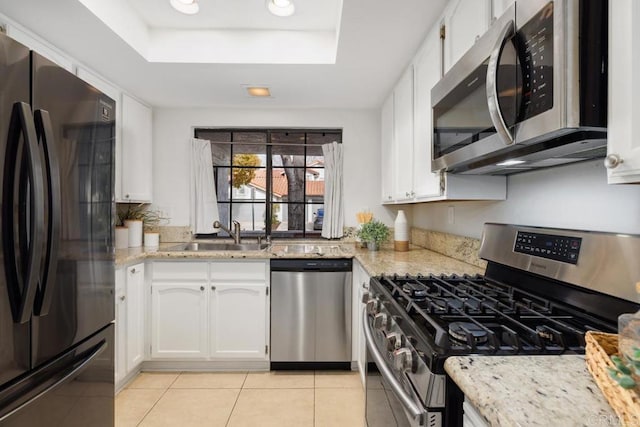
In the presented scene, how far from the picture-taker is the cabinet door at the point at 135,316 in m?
2.30

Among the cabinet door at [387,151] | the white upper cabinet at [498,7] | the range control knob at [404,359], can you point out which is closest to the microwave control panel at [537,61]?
the white upper cabinet at [498,7]

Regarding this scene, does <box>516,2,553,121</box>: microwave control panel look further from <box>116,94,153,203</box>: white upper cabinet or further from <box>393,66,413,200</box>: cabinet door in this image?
<box>116,94,153,203</box>: white upper cabinet

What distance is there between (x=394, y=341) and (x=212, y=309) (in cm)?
186

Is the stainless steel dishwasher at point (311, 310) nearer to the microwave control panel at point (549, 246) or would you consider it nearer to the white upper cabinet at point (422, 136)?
the white upper cabinet at point (422, 136)

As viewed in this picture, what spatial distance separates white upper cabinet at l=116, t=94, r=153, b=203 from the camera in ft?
8.87

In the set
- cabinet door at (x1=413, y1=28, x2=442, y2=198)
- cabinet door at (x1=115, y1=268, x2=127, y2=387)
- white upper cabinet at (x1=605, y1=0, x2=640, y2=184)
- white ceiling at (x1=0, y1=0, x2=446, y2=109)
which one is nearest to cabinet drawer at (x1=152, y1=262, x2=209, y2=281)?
cabinet door at (x1=115, y1=268, x2=127, y2=387)

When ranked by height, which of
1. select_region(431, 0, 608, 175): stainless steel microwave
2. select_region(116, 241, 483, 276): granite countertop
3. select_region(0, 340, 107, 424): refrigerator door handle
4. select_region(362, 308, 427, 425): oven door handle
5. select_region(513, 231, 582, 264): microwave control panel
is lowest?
select_region(0, 340, 107, 424): refrigerator door handle

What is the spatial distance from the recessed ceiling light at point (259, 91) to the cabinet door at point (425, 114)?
1.20 m

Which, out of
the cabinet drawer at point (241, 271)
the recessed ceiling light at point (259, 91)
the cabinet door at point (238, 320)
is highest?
the recessed ceiling light at point (259, 91)

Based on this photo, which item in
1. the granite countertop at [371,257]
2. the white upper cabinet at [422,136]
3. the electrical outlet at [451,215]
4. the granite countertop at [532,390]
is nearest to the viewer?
the granite countertop at [532,390]

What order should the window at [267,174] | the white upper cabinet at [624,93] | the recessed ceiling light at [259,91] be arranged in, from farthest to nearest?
the window at [267,174] < the recessed ceiling light at [259,91] < the white upper cabinet at [624,93]

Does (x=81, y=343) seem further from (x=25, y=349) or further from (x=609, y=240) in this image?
(x=609, y=240)

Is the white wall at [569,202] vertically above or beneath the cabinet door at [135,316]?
above

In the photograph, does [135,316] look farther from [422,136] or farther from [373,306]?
[422,136]
